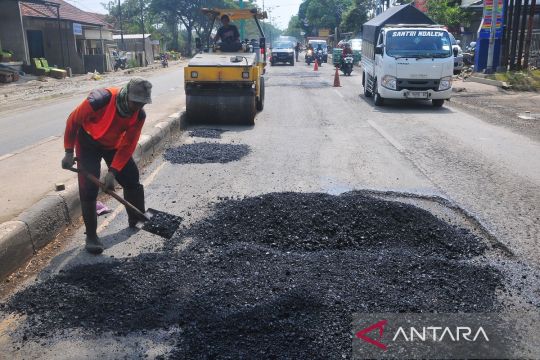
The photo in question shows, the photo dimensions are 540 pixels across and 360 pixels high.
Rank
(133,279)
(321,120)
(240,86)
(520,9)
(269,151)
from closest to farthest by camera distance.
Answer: (133,279)
(269,151)
(240,86)
(321,120)
(520,9)

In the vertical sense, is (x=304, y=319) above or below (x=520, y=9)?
below

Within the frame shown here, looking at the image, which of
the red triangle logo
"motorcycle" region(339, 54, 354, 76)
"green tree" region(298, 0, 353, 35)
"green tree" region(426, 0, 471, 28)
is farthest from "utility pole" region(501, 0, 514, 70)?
"green tree" region(298, 0, 353, 35)

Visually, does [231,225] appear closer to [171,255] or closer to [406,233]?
[171,255]

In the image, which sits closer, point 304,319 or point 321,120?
point 304,319

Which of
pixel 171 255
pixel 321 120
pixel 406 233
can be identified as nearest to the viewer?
pixel 171 255

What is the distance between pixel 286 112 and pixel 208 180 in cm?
714

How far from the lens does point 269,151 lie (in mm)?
8898

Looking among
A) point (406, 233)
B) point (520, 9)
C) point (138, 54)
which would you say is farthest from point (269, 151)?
point (138, 54)

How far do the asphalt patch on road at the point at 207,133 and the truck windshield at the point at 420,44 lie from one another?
6.00 m

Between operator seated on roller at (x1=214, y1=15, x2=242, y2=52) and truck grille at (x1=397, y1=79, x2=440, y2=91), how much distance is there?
4.45m

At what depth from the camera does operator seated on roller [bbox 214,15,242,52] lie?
12.7 metres

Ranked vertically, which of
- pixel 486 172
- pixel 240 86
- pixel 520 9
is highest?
pixel 520 9

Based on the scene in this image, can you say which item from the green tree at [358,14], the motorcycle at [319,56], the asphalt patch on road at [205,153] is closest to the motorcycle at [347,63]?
the motorcycle at [319,56]

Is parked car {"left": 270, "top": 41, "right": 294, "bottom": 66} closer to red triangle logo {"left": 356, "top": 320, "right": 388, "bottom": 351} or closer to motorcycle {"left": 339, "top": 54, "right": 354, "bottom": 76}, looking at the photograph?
motorcycle {"left": 339, "top": 54, "right": 354, "bottom": 76}
